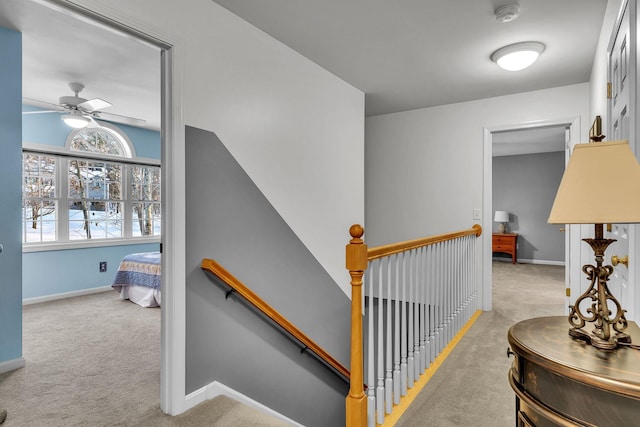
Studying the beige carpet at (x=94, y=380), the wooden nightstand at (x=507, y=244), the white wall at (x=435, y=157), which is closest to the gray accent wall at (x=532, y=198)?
the wooden nightstand at (x=507, y=244)

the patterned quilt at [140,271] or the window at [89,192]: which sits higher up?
the window at [89,192]

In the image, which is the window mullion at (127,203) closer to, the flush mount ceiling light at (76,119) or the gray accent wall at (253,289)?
the flush mount ceiling light at (76,119)

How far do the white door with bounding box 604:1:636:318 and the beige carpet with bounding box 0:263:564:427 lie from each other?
92 centimetres

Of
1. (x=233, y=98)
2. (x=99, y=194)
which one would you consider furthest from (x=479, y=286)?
(x=99, y=194)

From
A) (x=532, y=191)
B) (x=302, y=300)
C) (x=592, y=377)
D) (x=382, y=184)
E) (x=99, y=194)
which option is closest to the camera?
(x=592, y=377)

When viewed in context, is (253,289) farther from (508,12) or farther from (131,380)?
(508,12)

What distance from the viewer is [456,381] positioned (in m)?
2.34

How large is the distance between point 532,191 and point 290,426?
748cm

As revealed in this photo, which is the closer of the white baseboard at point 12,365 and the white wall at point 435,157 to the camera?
the white baseboard at point 12,365

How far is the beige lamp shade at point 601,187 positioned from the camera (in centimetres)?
88

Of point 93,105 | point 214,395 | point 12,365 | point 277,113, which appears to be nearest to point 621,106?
point 277,113

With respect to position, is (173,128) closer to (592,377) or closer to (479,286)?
(592,377)

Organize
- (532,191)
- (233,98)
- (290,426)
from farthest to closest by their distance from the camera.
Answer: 1. (532,191)
2. (233,98)
3. (290,426)

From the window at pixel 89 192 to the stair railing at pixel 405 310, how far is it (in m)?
4.47
